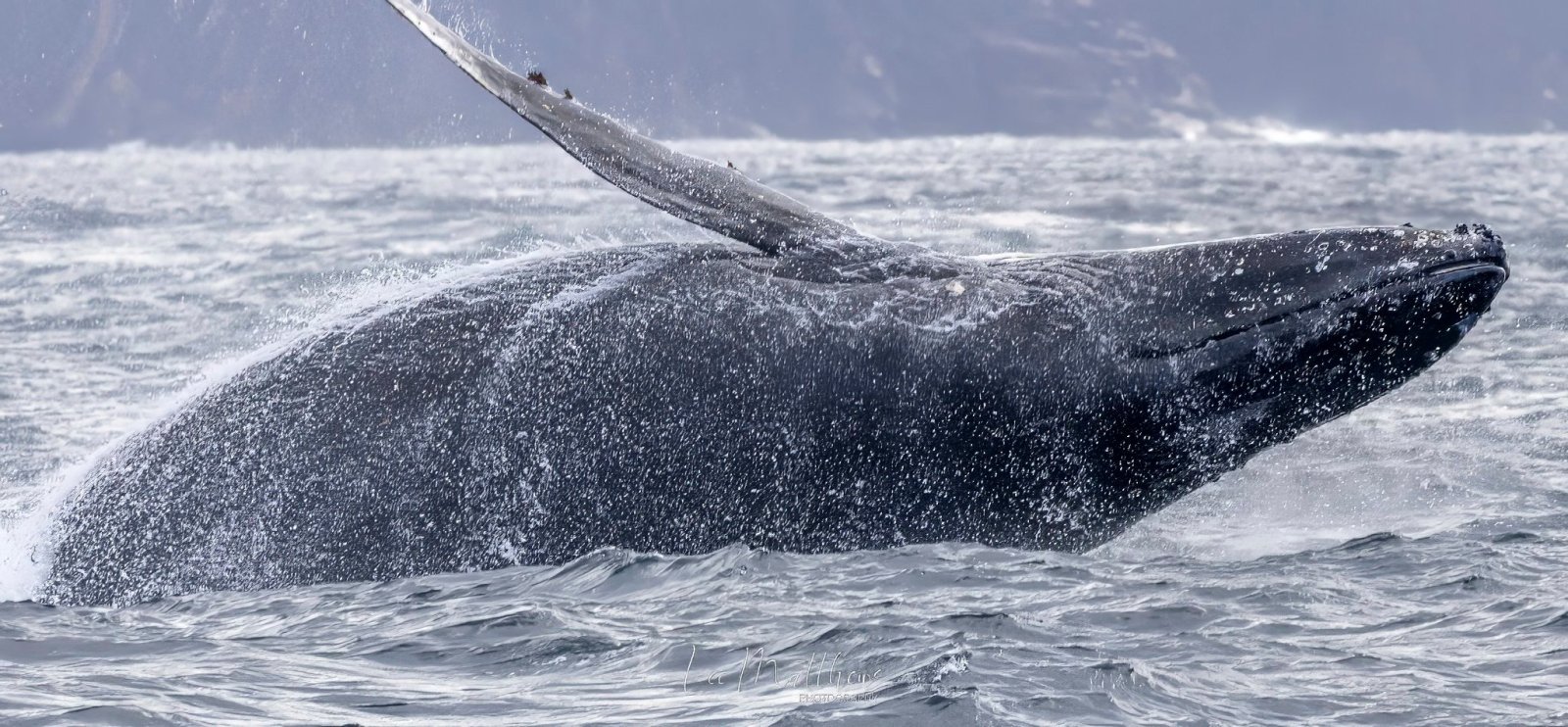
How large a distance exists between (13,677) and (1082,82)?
596ft

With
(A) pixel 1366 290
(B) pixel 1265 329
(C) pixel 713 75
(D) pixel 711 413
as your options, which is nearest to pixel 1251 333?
(B) pixel 1265 329

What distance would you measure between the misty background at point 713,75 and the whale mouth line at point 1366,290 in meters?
→ 104

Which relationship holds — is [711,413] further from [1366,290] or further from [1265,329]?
[1366,290]

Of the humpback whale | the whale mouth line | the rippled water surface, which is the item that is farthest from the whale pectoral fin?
the whale mouth line

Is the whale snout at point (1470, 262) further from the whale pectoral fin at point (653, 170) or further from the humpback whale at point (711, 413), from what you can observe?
the whale pectoral fin at point (653, 170)

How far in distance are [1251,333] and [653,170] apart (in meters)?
3.04

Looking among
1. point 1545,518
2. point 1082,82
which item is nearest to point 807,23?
point 1082,82

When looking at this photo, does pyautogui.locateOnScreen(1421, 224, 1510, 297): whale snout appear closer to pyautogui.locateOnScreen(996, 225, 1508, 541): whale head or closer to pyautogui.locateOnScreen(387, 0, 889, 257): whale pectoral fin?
pyautogui.locateOnScreen(996, 225, 1508, 541): whale head

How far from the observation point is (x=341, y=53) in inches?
5364

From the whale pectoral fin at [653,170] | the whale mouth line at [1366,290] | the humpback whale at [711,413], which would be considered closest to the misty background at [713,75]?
the whale pectoral fin at [653,170]

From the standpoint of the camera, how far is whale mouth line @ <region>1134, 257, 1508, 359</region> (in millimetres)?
8258

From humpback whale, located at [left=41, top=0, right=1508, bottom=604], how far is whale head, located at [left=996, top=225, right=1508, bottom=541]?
0.05 ft

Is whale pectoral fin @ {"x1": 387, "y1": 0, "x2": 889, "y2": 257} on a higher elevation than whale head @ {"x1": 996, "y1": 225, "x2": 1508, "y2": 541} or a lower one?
higher

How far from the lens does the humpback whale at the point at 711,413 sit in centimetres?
877
